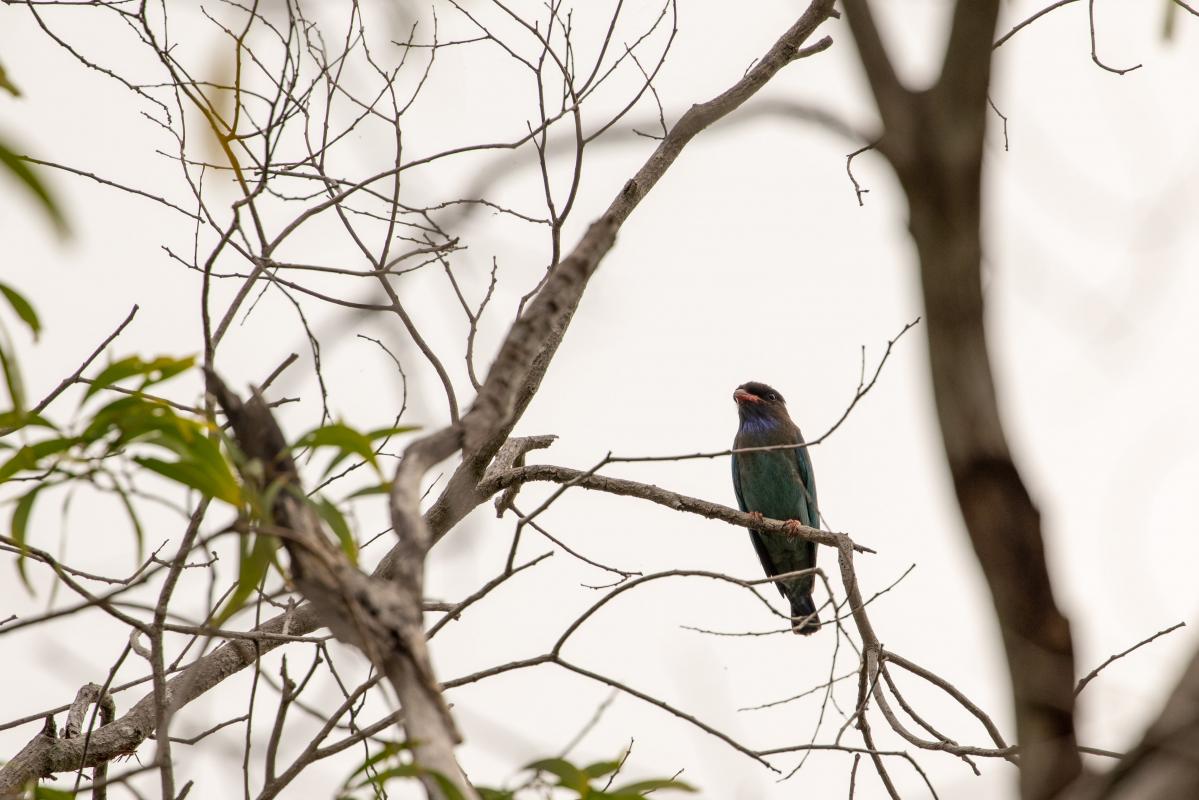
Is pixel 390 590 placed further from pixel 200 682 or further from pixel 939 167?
pixel 200 682

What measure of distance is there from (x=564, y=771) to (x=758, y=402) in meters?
8.45

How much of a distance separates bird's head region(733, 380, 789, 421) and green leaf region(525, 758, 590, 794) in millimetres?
8372

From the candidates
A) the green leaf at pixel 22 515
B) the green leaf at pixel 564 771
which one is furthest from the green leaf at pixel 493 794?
the green leaf at pixel 22 515

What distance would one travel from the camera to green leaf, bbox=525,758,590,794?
2.45 m

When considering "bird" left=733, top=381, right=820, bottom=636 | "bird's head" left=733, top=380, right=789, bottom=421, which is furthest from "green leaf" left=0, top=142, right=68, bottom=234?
"bird's head" left=733, top=380, right=789, bottom=421

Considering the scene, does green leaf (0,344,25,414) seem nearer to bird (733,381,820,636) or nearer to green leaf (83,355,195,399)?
green leaf (83,355,195,399)

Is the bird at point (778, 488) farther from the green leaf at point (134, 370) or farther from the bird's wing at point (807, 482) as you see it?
the green leaf at point (134, 370)

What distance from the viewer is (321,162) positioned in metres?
4.98

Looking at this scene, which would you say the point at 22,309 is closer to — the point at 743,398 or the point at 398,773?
the point at 398,773

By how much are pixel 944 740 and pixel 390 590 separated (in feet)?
9.21

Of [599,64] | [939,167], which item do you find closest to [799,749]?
[939,167]

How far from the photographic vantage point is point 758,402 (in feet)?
35.3

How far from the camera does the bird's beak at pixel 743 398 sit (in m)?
10.7

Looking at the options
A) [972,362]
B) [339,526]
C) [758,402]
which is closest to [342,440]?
[339,526]
